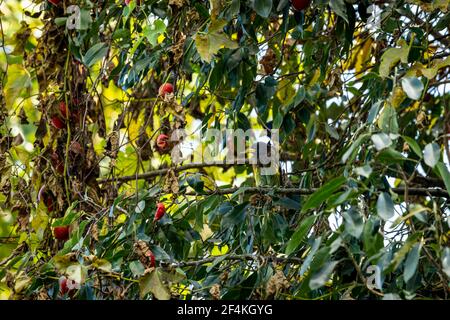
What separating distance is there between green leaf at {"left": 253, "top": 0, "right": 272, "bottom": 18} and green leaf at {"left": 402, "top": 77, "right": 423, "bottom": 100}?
44 cm

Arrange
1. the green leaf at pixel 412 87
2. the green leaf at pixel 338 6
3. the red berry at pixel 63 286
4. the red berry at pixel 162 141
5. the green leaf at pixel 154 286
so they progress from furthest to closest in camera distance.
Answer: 1. the red berry at pixel 162 141
2. the green leaf at pixel 338 6
3. the red berry at pixel 63 286
4. the green leaf at pixel 154 286
5. the green leaf at pixel 412 87

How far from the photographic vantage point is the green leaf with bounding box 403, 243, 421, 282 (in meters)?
1.43

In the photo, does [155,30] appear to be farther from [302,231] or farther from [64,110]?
[302,231]

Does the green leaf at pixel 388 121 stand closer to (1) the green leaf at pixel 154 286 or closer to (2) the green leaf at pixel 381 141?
(2) the green leaf at pixel 381 141

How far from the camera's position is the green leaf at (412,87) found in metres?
1.55

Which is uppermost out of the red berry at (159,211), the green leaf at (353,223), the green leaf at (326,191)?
the red berry at (159,211)

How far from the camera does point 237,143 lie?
90.4 inches

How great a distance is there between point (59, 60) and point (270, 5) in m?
0.67

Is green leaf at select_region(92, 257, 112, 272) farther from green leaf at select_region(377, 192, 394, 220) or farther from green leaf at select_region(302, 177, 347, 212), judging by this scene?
green leaf at select_region(377, 192, 394, 220)

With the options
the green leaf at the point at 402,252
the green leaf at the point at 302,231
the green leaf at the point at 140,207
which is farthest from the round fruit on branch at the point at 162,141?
the green leaf at the point at 402,252

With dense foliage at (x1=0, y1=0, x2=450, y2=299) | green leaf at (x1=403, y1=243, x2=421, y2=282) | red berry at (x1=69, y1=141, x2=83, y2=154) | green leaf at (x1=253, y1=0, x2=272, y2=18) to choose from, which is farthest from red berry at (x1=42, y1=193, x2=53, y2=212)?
green leaf at (x1=403, y1=243, x2=421, y2=282)

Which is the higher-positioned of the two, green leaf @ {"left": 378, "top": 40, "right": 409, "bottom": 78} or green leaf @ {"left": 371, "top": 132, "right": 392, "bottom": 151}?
green leaf @ {"left": 378, "top": 40, "right": 409, "bottom": 78}
